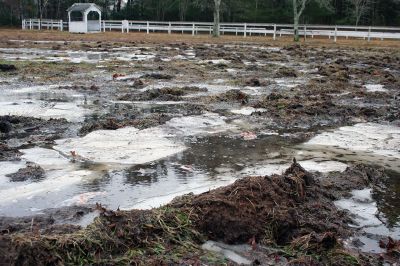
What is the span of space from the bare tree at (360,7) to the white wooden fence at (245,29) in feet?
10.3

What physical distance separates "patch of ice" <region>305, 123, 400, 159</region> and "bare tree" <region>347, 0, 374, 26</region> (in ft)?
156

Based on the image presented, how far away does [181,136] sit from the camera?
857 centimetres

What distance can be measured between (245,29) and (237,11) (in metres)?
15.2

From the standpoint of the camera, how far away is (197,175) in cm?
650

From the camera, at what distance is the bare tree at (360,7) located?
179 feet

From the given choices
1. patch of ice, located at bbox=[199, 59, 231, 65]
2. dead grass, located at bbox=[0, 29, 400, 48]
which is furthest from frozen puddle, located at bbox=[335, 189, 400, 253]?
dead grass, located at bbox=[0, 29, 400, 48]

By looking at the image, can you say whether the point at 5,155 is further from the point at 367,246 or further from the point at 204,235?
the point at 367,246

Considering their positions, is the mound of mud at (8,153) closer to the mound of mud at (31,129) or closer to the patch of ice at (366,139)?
the mound of mud at (31,129)

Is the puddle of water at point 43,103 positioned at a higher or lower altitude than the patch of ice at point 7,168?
higher

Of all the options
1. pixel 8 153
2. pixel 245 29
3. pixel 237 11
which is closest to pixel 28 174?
pixel 8 153

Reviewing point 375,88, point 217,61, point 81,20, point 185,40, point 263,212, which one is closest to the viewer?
point 263,212

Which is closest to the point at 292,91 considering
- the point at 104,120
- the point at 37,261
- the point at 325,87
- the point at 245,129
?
the point at 325,87

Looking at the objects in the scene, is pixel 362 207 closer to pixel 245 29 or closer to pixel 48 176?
pixel 48 176

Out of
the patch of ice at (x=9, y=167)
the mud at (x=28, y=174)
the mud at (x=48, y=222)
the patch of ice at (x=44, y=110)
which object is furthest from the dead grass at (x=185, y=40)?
the mud at (x=48, y=222)
